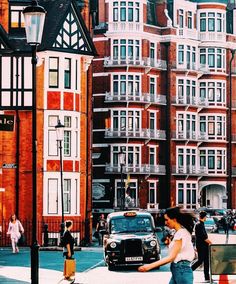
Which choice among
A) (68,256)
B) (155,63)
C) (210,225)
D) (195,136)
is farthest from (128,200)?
(68,256)

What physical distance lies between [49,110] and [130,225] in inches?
706

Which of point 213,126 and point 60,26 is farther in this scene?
point 213,126

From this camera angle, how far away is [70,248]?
25.5 meters

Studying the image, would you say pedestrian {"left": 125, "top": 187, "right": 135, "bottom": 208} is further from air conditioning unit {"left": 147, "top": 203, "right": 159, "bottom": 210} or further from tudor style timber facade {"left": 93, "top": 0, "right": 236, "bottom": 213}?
air conditioning unit {"left": 147, "top": 203, "right": 159, "bottom": 210}

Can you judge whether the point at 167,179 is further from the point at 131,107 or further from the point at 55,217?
the point at 55,217

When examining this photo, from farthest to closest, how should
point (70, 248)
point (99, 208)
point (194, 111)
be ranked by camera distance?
point (194, 111), point (99, 208), point (70, 248)

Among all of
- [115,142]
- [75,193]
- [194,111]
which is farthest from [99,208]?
[75,193]

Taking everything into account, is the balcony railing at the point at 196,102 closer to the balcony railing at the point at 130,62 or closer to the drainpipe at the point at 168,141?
the drainpipe at the point at 168,141

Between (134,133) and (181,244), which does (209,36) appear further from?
(181,244)

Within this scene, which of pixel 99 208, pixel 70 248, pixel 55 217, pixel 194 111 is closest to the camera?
pixel 70 248

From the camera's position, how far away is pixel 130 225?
31812 mm

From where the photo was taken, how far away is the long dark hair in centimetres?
1331

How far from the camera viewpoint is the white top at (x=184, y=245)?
13289 millimetres

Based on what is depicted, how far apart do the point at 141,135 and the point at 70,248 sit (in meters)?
50.1
